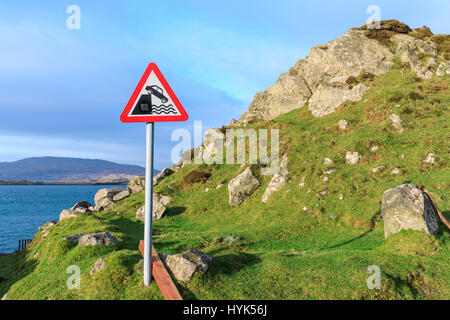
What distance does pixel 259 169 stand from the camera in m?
35.4

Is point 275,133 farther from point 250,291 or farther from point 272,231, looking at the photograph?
point 250,291

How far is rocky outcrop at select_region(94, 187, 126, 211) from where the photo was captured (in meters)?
44.2

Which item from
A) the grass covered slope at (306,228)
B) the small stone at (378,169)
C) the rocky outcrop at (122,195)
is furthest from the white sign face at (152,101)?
the rocky outcrop at (122,195)

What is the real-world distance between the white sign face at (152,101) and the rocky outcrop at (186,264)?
197 inches

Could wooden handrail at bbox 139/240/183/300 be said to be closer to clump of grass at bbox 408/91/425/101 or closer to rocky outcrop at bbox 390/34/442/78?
clump of grass at bbox 408/91/425/101

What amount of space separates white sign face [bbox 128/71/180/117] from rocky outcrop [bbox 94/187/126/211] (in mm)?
40166

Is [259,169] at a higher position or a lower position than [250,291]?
higher

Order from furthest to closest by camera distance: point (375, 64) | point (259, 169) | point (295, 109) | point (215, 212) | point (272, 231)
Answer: point (295, 109)
point (375, 64)
point (259, 169)
point (215, 212)
point (272, 231)

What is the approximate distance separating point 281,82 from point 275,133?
74.5ft

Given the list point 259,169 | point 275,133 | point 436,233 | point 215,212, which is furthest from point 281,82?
point 436,233

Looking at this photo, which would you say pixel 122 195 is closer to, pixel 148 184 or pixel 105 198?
pixel 105 198

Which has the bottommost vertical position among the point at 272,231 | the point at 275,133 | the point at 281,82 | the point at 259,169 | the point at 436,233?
the point at 272,231

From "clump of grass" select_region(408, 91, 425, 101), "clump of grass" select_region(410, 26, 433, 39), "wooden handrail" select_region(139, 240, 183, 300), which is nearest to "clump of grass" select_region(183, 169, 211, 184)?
"clump of grass" select_region(408, 91, 425, 101)
